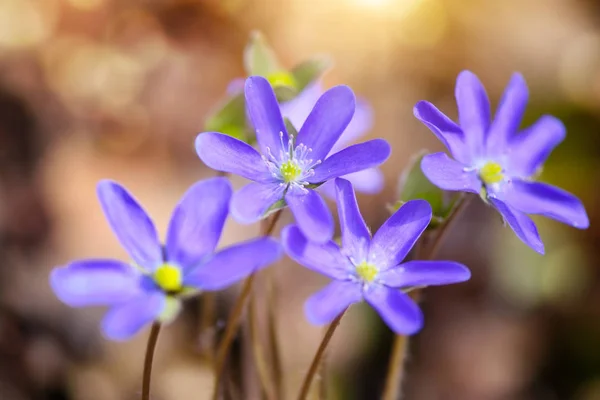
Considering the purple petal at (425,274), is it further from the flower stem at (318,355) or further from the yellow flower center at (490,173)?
the yellow flower center at (490,173)

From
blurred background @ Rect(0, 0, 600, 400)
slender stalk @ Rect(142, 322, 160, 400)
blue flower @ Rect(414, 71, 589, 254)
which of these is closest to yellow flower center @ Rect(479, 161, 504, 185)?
blue flower @ Rect(414, 71, 589, 254)

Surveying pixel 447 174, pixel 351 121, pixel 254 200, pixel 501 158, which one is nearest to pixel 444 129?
pixel 447 174

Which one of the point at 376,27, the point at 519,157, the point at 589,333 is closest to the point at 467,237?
the point at 589,333

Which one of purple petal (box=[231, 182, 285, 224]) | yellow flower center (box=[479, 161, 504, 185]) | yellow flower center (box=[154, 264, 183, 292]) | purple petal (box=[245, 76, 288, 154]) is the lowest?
yellow flower center (box=[154, 264, 183, 292])

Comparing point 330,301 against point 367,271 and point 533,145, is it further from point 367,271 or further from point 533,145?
point 533,145

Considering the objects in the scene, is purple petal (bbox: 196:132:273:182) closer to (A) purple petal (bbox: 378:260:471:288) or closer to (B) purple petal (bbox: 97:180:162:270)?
(B) purple petal (bbox: 97:180:162:270)

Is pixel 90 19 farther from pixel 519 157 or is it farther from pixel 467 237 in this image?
→ pixel 519 157

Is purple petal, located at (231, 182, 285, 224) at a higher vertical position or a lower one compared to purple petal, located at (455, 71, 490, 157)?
lower
